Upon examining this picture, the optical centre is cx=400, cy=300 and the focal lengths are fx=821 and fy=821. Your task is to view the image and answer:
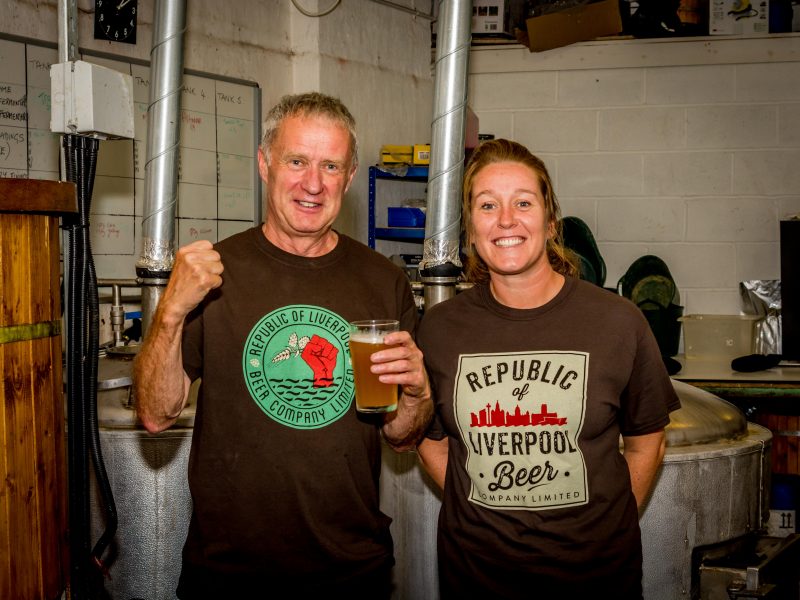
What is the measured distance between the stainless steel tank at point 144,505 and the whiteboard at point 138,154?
910 mm

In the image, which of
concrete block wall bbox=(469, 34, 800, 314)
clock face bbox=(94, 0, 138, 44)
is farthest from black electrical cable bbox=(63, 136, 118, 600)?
concrete block wall bbox=(469, 34, 800, 314)

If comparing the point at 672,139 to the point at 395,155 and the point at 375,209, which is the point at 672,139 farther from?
the point at 375,209

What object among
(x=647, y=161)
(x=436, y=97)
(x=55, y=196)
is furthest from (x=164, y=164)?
(x=647, y=161)

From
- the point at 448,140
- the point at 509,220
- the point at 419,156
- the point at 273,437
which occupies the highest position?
the point at 419,156

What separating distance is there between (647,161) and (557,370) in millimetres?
3395

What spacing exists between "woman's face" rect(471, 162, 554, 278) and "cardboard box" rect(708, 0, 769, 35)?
Answer: 342cm

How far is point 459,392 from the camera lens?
5.28ft

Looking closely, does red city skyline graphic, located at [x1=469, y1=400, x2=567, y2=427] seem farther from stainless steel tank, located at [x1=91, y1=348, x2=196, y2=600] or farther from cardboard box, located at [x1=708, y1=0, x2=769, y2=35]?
cardboard box, located at [x1=708, y1=0, x2=769, y2=35]

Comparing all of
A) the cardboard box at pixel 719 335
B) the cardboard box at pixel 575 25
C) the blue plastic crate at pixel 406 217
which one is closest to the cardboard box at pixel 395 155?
the blue plastic crate at pixel 406 217

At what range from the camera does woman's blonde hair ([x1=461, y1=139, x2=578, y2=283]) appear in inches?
67.2

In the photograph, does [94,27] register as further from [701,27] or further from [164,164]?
[701,27]

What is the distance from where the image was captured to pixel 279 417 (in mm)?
1600

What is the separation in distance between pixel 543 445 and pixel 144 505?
1.18 m

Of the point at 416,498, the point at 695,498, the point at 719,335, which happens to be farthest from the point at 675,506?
the point at 719,335
